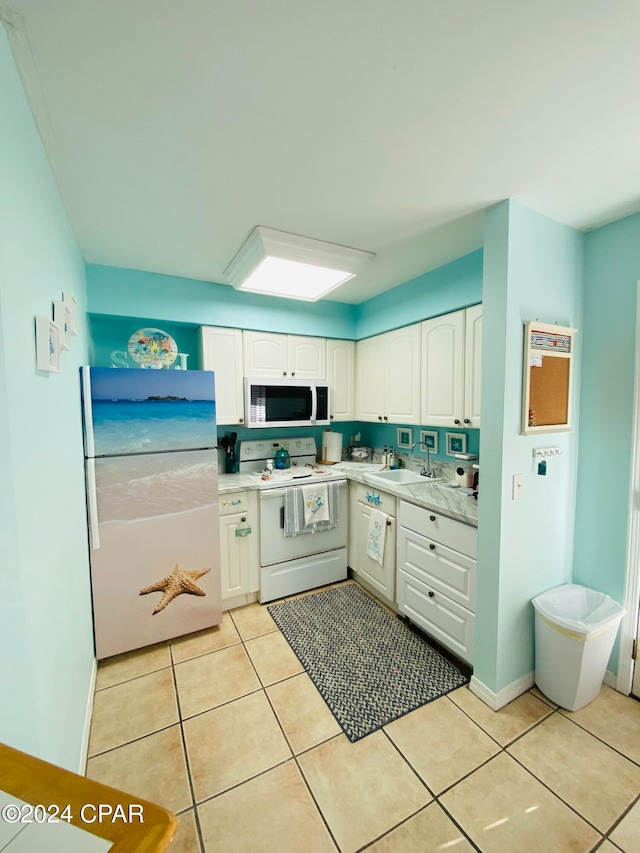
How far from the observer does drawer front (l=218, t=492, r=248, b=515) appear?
243 cm

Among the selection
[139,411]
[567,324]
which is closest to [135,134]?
[139,411]

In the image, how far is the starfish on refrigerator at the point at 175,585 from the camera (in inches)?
83.3

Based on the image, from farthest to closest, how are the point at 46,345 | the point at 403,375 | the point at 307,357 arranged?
1. the point at 307,357
2. the point at 403,375
3. the point at 46,345

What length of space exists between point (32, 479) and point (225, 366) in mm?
1861

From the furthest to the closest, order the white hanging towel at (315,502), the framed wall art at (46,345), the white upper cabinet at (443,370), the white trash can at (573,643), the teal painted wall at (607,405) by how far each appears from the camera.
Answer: the white hanging towel at (315,502) → the white upper cabinet at (443,370) → the teal painted wall at (607,405) → the white trash can at (573,643) → the framed wall art at (46,345)

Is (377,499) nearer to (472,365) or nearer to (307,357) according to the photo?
(472,365)

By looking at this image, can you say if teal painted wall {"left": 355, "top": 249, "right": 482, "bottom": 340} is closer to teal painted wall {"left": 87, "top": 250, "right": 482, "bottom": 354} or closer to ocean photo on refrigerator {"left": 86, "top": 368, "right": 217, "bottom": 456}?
teal painted wall {"left": 87, "top": 250, "right": 482, "bottom": 354}

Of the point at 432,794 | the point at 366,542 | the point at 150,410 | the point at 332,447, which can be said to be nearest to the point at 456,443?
the point at 366,542

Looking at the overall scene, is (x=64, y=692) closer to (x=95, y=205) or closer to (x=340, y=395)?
(x=95, y=205)

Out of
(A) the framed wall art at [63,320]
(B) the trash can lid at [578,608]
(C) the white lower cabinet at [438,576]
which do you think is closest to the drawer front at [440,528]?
(C) the white lower cabinet at [438,576]

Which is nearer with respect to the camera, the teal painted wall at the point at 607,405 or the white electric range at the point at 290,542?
the teal painted wall at the point at 607,405

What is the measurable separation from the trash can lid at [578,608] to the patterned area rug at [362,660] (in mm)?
Result: 617

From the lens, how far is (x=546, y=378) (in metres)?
1.75

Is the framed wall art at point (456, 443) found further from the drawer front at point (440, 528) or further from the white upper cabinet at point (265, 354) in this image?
the white upper cabinet at point (265, 354)
